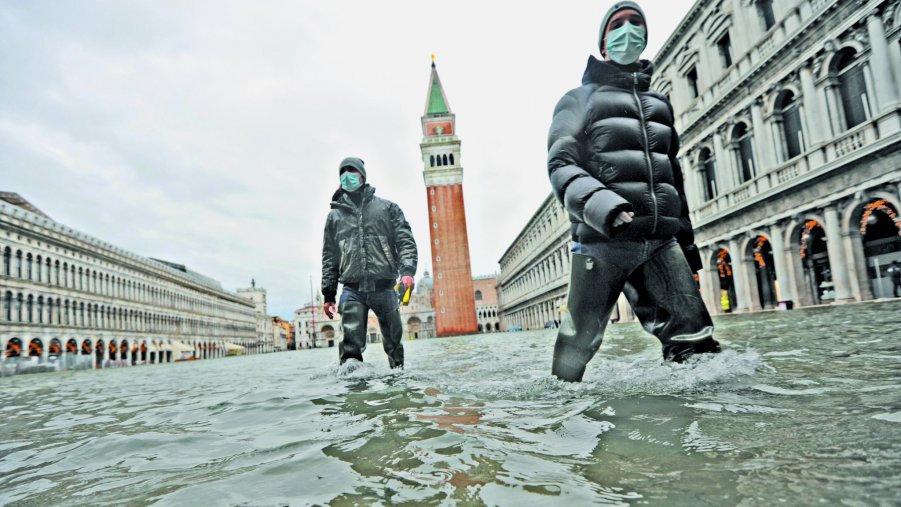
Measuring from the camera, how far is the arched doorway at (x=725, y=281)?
20.4 metres

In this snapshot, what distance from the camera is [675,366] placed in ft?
9.95

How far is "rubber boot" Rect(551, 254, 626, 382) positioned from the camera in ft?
10.0

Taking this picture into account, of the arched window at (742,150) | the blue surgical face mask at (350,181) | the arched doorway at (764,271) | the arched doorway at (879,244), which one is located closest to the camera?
the blue surgical face mask at (350,181)

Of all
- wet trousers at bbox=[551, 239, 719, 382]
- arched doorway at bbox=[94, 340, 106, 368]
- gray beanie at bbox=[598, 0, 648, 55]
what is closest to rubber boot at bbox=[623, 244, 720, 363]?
wet trousers at bbox=[551, 239, 719, 382]

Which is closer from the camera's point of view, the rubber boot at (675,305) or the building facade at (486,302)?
the rubber boot at (675,305)

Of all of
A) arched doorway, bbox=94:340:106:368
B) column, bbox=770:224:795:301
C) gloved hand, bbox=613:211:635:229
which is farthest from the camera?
arched doorway, bbox=94:340:106:368

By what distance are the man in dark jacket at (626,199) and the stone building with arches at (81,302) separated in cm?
3028

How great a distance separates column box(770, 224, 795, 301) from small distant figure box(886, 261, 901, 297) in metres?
2.84

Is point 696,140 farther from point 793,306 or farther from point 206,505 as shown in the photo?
point 206,505

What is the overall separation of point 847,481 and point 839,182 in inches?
641

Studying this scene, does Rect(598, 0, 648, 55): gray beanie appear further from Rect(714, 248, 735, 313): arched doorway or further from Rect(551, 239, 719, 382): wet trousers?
Rect(714, 248, 735, 313): arched doorway

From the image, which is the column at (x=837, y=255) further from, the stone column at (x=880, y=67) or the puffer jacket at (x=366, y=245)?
the puffer jacket at (x=366, y=245)

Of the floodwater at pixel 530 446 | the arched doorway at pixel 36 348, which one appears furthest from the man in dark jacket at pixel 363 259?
the arched doorway at pixel 36 348

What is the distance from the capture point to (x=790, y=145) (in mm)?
16922
